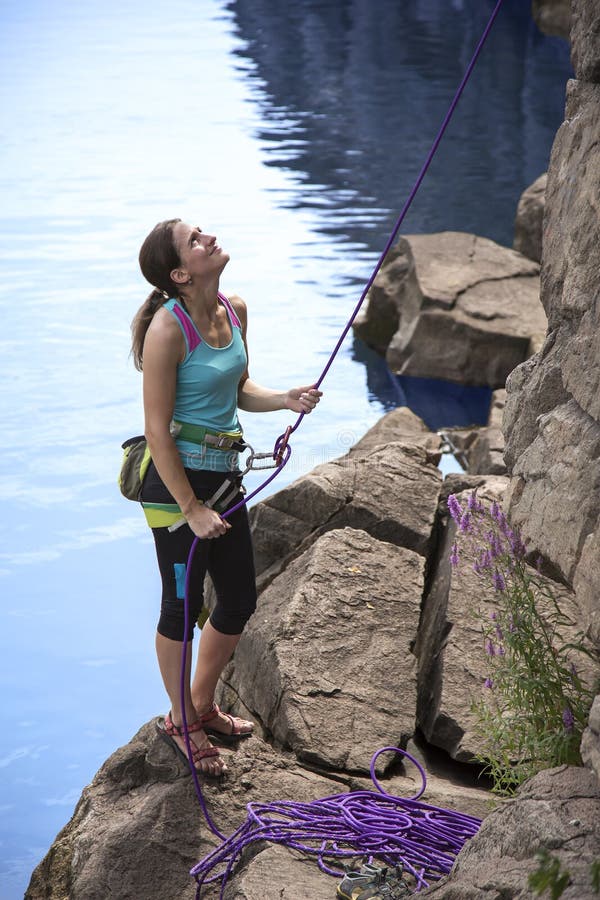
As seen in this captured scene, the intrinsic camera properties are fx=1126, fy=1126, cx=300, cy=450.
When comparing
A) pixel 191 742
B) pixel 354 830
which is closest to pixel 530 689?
pixel 354 830

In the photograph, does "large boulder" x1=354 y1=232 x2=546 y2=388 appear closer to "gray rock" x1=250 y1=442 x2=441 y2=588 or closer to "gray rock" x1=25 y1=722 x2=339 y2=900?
"gray rock" x1=250 y1=442 x2=441 y2=588

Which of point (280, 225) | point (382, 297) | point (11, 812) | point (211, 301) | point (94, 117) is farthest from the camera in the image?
point (94, 117)

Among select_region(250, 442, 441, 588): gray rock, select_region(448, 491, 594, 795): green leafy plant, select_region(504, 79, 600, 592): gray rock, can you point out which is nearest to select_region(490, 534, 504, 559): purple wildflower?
select_region(448, 491, 594, 795): green leafy plant

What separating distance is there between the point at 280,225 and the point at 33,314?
9.16 feet

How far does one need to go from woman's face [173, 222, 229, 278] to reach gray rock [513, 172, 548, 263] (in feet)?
20.9

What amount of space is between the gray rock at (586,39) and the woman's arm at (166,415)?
1.15 metres

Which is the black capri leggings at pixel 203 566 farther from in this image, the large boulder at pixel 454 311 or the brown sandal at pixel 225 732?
the large boulder at pixel 454 311

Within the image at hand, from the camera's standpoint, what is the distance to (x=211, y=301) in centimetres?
297

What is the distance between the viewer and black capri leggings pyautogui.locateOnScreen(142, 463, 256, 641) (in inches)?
118

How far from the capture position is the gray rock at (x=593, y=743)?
7.28 ft

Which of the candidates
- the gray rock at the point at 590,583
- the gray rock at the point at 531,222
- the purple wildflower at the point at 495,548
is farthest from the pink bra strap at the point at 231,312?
the gray rock at the point at 531,222

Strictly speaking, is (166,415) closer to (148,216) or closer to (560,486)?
(560,486)

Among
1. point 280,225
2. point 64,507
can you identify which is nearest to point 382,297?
point 280,225

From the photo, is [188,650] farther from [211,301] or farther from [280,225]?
[280,225]
